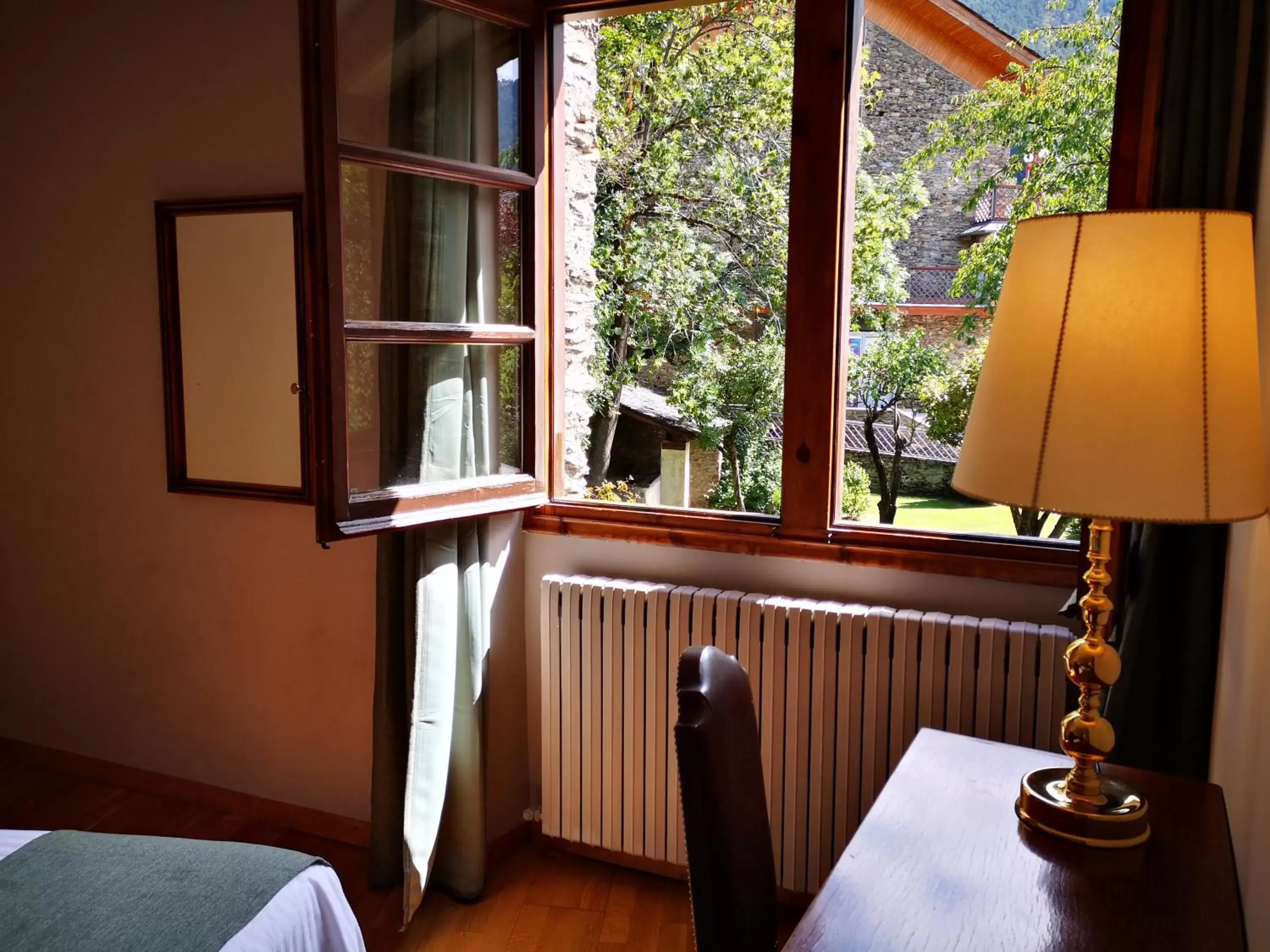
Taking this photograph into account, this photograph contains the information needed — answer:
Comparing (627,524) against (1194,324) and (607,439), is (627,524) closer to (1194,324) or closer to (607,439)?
(607,439)

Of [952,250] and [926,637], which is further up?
[952,250]

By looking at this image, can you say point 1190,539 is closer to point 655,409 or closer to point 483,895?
point 655,409

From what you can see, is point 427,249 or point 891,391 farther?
point 891,391

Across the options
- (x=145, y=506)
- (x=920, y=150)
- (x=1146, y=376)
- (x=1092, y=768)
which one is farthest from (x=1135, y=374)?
(x=145, y=506)

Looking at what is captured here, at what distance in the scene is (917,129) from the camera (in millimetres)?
2576

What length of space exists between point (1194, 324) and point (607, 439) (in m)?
2.03

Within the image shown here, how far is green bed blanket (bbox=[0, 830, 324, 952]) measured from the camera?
59.5 inches

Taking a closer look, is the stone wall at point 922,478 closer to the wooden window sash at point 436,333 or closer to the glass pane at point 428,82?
the wooden window sash at point 436,333

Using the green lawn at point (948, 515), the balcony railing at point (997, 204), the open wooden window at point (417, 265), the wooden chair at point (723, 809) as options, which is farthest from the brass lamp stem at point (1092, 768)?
the open wooden window at point (417, 265)

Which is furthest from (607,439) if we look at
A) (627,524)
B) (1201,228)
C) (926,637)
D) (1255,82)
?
(1201,228)

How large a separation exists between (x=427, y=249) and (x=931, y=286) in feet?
4.11

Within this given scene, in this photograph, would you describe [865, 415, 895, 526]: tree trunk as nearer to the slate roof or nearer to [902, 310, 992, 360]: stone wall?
[902, 310, 992, 360]: stone wall

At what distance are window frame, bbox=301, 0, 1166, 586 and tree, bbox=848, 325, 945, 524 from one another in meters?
0.12

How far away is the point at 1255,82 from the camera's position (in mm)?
1764
